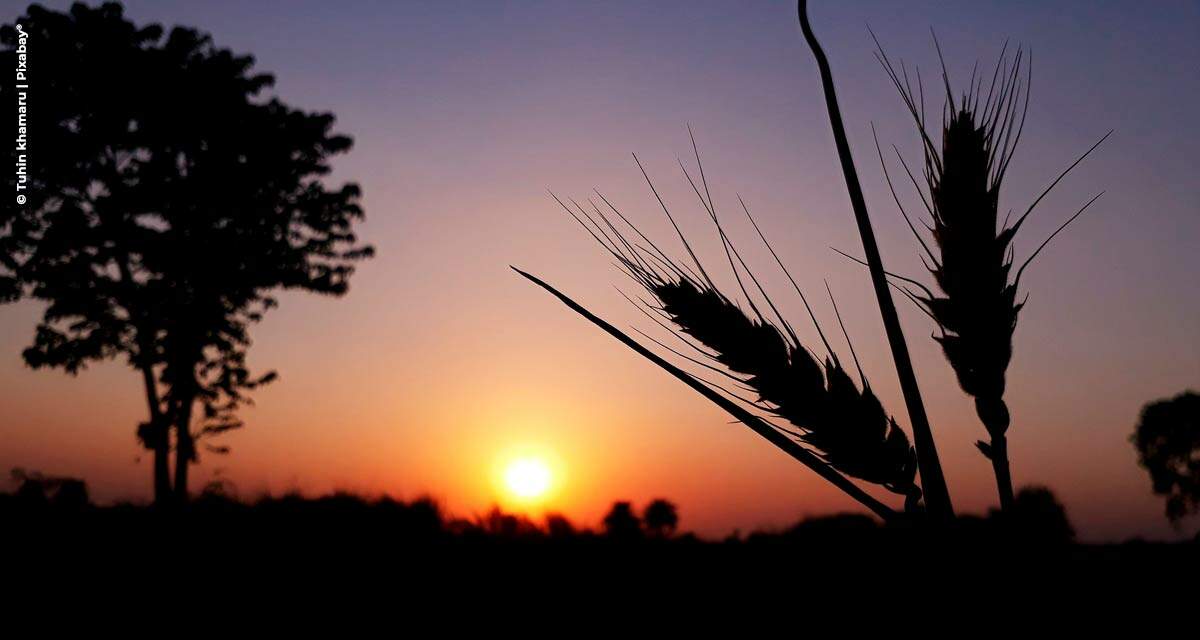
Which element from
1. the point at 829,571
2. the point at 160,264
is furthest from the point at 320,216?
the point at 829,571

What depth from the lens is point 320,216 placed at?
20656 millimetres

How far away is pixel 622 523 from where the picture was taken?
4.95 m

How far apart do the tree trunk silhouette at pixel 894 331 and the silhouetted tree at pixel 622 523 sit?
321 cm

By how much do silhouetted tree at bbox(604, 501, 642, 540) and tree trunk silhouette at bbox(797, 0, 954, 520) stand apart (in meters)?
3.21

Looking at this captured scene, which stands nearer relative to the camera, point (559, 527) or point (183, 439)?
point (559, 527)

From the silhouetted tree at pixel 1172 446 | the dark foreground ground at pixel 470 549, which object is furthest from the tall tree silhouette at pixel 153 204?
the silhouetted tree at pixel 1172 446

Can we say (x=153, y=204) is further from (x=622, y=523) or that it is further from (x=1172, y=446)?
(x=1172, y=446)

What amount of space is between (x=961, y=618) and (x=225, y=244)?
68.5ft

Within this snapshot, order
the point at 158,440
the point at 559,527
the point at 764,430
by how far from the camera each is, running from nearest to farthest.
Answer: the point at 764,430 → the point at 559,527 → the point at 158,440

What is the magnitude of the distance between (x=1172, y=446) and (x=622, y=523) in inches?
797

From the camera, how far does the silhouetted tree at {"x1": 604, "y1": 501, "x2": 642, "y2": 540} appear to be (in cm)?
429

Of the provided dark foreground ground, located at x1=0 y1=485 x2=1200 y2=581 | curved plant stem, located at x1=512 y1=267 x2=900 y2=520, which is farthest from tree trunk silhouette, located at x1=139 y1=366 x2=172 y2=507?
curved plant stem, located at x1=512 y1=267 x2=900 y2=520

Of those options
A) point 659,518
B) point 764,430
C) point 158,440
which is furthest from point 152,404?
point 764,430

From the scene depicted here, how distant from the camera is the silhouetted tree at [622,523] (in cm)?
429
